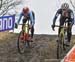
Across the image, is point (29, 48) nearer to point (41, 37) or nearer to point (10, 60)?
point (10, 60)

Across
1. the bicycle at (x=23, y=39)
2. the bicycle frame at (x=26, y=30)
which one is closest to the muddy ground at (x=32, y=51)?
the bicycle at (x=23, y=39)

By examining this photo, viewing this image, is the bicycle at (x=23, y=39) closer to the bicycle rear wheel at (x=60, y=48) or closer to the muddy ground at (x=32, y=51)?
the muddy ground at (x=32, y=51)

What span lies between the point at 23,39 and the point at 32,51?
1003mm

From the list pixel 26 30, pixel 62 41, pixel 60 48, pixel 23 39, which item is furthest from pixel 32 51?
pixel 62 41

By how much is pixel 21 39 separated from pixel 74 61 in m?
8.83

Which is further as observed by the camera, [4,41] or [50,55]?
[4,41]

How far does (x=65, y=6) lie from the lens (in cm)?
1305

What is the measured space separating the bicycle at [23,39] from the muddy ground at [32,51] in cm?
24

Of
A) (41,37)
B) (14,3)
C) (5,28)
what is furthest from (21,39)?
(14,3)

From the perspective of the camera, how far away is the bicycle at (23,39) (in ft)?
44.8

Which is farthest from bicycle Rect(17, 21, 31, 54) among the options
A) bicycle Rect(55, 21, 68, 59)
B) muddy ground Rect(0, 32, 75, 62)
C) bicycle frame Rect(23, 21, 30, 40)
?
bicycle Rect(55, 21, 68, 59)

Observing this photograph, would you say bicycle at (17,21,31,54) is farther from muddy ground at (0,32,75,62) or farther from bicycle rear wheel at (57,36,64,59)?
bicycle rear wheel at (57,36,64,59)

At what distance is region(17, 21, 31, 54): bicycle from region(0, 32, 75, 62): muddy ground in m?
0.24

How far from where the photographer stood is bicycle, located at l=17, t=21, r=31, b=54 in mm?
13656
